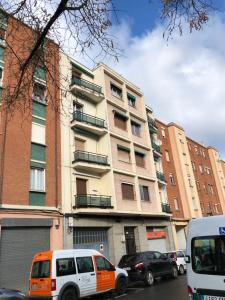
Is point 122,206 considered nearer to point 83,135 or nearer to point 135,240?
point 135,240

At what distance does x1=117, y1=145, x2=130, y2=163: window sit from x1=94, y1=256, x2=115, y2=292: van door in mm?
11345

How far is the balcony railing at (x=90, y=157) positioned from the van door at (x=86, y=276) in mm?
8588

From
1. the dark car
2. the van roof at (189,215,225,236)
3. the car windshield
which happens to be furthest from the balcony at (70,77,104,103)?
the van roof at (189,215,225,236)

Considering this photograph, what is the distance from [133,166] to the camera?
80.3 ft

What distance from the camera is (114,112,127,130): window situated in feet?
82.7

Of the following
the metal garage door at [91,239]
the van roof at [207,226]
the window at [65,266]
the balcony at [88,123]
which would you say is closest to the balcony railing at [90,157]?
the balcony at [88,123]

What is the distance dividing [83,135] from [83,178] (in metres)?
3.24

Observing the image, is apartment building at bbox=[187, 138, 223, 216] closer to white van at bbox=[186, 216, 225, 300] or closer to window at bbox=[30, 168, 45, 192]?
window at bbox=[30, 168, 45, 192]

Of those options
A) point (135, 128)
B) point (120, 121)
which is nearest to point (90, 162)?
point (120, 121)

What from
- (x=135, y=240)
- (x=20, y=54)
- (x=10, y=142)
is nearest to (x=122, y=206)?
(x=135, y=240)

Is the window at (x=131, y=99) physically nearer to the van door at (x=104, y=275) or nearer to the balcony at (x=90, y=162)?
the balcony at (x=90, y=162)

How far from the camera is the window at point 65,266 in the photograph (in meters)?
11.2

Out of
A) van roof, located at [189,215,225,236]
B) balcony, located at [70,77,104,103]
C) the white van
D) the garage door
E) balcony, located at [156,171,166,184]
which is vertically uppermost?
balcony, located at [70,77,104,103]

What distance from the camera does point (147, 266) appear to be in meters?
15.6
